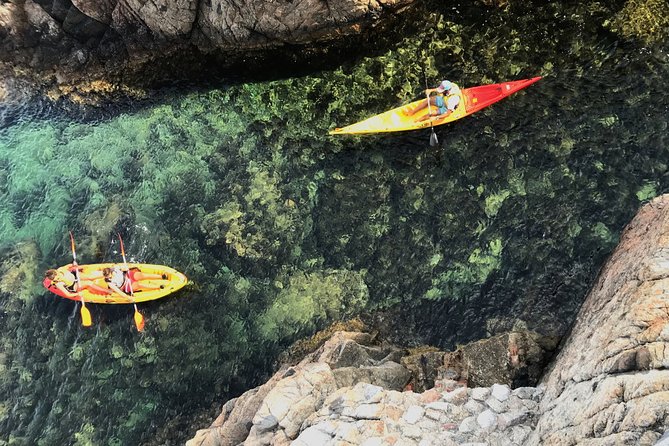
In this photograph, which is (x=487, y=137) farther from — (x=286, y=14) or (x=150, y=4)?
(x=150, y=4)

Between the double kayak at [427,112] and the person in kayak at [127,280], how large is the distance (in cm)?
548

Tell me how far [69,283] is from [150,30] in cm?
747

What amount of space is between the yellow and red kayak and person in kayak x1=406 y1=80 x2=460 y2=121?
685cm

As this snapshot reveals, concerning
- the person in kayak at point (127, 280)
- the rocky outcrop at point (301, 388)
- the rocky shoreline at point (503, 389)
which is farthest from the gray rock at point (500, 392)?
the person in kayak at point (127, 280)

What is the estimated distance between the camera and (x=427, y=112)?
12016mm

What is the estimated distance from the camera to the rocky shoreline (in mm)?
5844

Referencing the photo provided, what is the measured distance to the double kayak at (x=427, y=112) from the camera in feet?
38.7

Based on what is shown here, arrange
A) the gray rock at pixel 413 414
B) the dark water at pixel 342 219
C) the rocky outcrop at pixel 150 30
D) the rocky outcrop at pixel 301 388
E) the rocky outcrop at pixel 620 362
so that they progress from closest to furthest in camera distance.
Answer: the rocky outcrop at pixel 620 362, the gray rock at pixel 413 414, the rocky outcrop at pixel 301 388, the dark water at pixel 342 219, the rocky outcrop at pixel 150 30

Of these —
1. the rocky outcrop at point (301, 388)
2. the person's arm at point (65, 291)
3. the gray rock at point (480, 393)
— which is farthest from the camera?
the person's arm at point (65, 291)

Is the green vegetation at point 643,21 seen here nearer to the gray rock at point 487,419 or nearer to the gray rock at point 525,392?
the gray rock at point 525,392

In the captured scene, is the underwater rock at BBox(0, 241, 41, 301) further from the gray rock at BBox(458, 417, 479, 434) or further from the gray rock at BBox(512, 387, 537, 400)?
the gray rock at BBox(512, 387, 537, 400)

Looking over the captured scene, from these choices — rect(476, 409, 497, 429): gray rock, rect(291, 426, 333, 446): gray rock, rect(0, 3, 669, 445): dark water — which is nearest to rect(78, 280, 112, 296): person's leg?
rect(0, 3, 669, 445): dark water

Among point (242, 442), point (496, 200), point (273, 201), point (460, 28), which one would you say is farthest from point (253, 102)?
point (242, 442)

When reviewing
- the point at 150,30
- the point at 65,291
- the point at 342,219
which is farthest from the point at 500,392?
the point at 150,30
